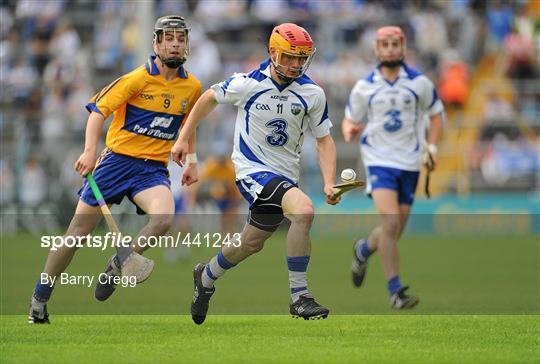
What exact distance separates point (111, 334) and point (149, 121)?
186 cm

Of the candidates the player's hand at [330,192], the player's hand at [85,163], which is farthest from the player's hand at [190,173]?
the player's hand at [330,192]

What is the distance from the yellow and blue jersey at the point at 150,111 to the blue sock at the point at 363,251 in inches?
136

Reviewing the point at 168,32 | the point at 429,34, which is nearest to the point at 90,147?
the point at 168,32

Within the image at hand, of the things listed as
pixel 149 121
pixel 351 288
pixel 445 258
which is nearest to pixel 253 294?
pixel 351 288

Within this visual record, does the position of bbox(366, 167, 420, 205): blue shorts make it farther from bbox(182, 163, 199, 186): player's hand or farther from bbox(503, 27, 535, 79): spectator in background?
bbox(503, 27, 535, 79): spectator in background

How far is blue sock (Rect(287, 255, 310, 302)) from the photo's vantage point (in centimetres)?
968

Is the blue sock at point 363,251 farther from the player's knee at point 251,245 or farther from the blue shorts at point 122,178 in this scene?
the player's knee at point 251,245

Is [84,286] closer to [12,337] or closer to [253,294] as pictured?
[253,294]

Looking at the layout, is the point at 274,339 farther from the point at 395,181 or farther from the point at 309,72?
the point at 309,72

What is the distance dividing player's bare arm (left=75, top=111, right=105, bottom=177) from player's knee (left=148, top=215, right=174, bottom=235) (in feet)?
2.13

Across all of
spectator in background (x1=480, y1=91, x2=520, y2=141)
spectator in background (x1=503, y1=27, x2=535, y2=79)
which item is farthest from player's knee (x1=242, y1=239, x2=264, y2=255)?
spectator in background (x1=503, y1=27, x2=535, y2=79)

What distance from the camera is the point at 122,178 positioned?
10.5 m

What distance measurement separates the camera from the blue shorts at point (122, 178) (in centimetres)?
1051

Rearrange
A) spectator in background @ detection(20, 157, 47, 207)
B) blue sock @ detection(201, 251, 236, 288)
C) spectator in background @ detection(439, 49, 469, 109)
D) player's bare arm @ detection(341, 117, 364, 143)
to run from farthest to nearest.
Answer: spectator in background @ detection(439, 49, 469, 109), spectator in background @ detection(20, 157, 47, 207), player's bare arm @ detection(341, 117, 364, 143), blue sock @ detection(201, 251, 236, 288)
